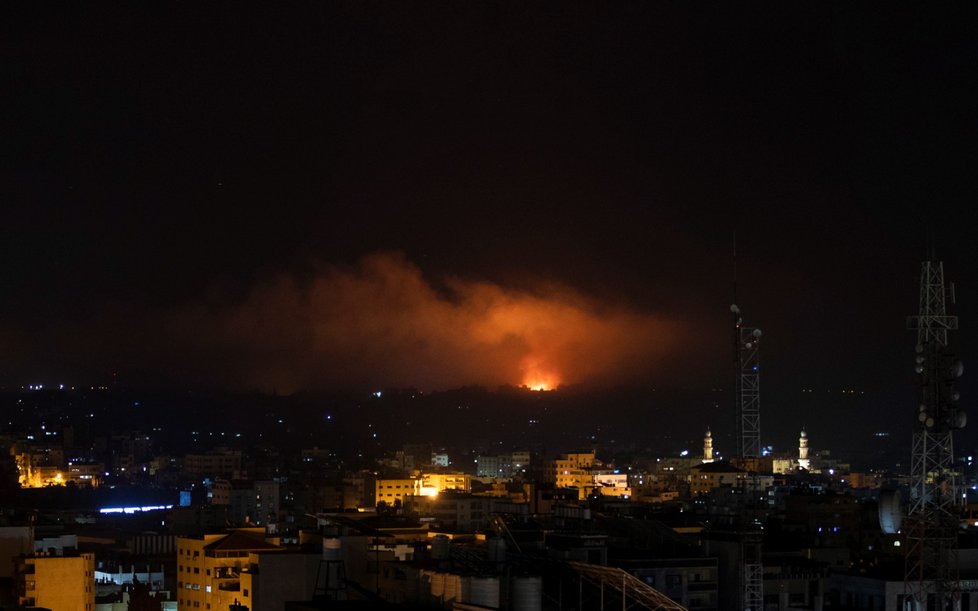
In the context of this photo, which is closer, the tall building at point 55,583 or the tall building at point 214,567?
the tall building at point 214,567

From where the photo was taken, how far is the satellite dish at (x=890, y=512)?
39781 mm

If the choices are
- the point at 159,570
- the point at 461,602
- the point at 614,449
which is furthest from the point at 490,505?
the point at 614,449

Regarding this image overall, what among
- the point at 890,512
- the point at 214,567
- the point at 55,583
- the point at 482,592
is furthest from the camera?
the point at 890,512

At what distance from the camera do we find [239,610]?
27.3 m

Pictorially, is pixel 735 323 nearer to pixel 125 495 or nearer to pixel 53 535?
pixel 53 535

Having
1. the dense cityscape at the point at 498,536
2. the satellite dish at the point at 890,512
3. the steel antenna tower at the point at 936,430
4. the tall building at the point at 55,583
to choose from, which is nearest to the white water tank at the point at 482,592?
the dense cityscape at the point at 498,536

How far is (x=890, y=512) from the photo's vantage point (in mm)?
40000

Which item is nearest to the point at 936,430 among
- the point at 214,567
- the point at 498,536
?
the point at 498,536

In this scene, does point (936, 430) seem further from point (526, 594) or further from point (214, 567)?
point (214, 567)

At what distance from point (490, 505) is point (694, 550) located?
2540cm

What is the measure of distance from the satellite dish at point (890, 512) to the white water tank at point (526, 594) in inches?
821

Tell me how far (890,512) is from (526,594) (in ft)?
70.1

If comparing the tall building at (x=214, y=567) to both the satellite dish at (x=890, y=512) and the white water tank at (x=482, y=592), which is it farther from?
the satellite dish at (x=890, y=512)

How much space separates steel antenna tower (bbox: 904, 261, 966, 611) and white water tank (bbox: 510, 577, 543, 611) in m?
7.37
